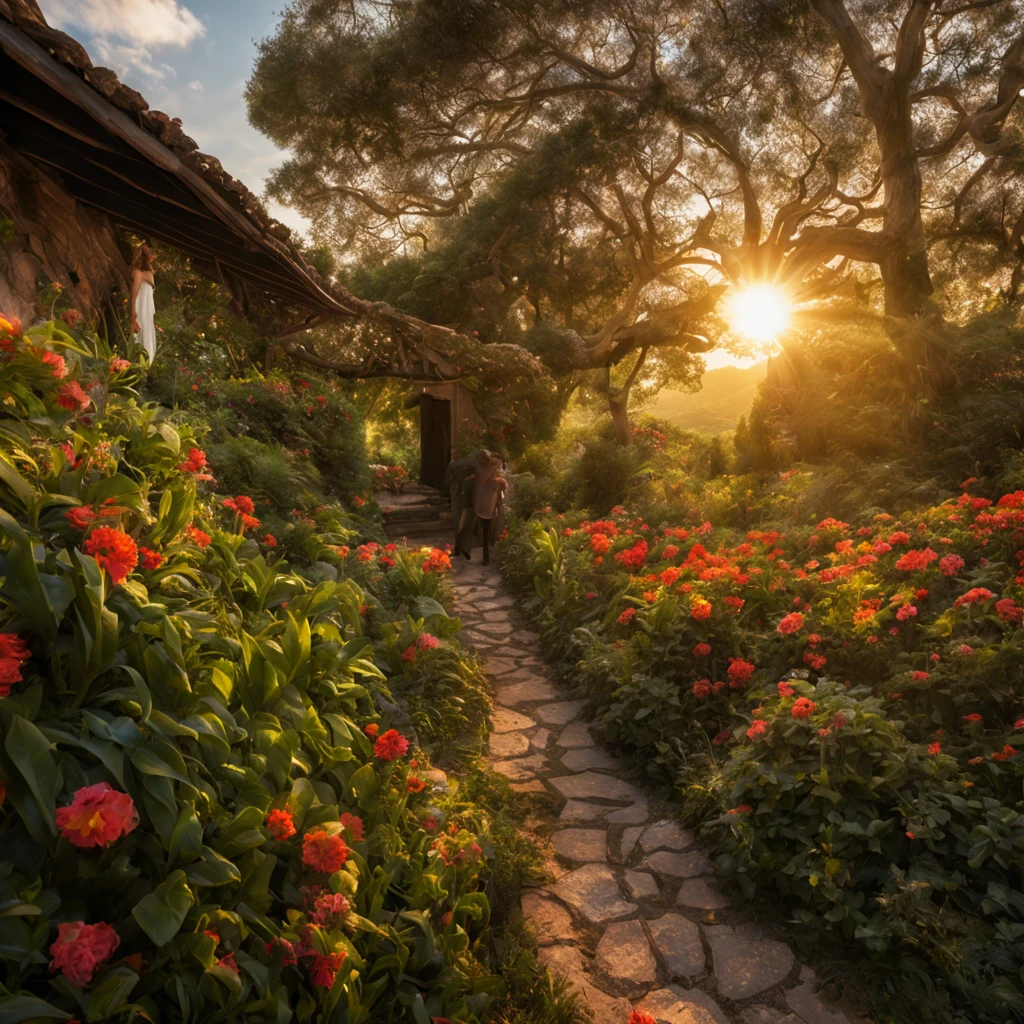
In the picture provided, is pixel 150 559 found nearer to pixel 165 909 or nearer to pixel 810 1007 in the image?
pixel 165 909

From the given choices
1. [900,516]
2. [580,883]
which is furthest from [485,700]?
[900,516]

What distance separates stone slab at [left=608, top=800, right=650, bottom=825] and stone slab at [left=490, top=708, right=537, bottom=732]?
3.85ft

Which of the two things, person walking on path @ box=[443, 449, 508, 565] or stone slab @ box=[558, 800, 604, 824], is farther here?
person walking on path @ box=[443, 449, 508, 565]

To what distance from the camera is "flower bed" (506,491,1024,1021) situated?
2.64 meters

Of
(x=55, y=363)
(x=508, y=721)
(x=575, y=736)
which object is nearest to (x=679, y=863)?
(x=575, y=736)

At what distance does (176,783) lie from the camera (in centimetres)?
202

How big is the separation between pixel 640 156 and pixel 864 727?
14250 millimetres

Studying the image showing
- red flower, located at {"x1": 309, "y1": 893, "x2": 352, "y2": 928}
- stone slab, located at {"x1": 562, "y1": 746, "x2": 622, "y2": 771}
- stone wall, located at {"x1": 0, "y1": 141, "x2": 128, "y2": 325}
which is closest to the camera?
red flower, located at {"x1": 309, "y1": 893, "x2": 352, "y2": 928}

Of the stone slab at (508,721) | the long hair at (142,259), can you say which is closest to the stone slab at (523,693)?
the stone slab at (508,721)

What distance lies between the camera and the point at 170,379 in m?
7.04

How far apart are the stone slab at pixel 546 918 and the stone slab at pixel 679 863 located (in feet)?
1.93

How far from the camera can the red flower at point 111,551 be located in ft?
7.16

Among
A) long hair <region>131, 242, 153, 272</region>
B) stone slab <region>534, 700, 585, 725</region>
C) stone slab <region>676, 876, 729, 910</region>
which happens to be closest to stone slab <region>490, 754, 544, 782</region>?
stone slab <region>534, 700, 585, 725</region>

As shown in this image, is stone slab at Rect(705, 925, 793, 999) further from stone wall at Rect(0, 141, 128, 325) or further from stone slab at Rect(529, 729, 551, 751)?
stone wall at Rect(0, 141, 128, 325)
